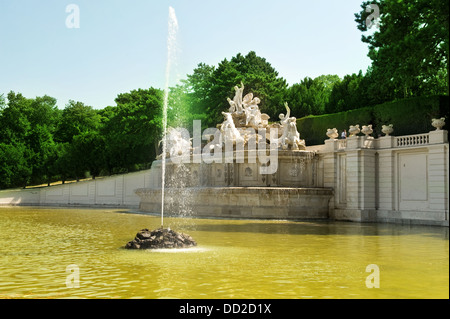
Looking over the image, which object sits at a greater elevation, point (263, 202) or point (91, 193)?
point (91, 193)

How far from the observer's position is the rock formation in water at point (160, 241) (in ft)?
44.2

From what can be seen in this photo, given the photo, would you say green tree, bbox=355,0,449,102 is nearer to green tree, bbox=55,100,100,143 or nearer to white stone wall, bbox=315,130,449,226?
white stone wall, bbox=315,130,449,226

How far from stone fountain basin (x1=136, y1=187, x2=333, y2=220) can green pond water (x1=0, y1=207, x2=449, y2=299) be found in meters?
10.5

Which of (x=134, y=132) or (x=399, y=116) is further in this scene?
(x=134, y=132)

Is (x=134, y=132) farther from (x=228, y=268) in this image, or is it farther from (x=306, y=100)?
(x=228, y=268)

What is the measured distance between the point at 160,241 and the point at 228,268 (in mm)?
3603

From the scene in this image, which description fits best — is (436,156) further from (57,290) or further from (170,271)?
(57,290)

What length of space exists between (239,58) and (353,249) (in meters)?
48.0

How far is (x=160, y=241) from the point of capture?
1355 centimetres

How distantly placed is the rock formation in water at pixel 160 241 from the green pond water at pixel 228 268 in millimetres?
445

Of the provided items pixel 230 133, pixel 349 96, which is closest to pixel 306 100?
pixel 349 96

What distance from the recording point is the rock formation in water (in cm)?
1347

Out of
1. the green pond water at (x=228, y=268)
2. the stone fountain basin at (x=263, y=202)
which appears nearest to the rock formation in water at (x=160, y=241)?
the green pond water at (x=228, y=268)

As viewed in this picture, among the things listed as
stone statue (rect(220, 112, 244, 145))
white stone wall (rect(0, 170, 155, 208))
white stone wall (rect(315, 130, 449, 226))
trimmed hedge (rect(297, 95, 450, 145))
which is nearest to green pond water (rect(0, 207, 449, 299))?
white stone wall (rect(315, 130, 449, 226))
